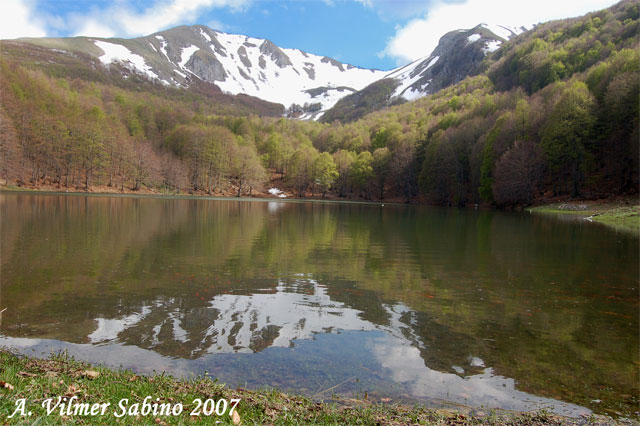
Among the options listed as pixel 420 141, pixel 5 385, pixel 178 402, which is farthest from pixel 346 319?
pixel 420 141

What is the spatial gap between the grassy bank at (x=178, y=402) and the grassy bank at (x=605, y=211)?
33.2 meters

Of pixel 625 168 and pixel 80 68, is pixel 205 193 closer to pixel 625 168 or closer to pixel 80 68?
pixel 625 168

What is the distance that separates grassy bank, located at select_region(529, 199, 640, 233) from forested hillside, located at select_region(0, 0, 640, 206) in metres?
4.67

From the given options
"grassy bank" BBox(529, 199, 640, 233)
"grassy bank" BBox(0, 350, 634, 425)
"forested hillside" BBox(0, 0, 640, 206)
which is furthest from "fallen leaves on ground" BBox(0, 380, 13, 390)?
"forested hillside" BBox(0, 0, 640, 206)

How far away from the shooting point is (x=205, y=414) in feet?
15.4

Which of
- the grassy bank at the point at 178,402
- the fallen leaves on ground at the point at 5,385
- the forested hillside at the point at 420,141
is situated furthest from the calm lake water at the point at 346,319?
the forested hillside at the point at 420,141

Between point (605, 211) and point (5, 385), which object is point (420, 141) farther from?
point (5, 385)

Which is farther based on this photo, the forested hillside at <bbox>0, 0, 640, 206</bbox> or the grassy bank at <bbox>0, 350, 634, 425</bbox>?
the forested hillside at <bbox>0, 0, 640, 206</bbox>

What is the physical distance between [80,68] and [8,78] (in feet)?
358

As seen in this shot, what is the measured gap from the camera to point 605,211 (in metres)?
48.8

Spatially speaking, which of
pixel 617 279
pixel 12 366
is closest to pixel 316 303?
pixel 12 366

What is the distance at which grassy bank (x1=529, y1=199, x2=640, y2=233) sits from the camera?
122 ft

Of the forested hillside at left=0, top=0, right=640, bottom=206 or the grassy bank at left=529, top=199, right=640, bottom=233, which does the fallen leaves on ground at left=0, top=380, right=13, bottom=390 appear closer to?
the grassy bank at left=529, top=199, right=640, bottom=233

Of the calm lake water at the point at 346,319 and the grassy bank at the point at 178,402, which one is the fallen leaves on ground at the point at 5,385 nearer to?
the grassy bank at the point at 178,402
